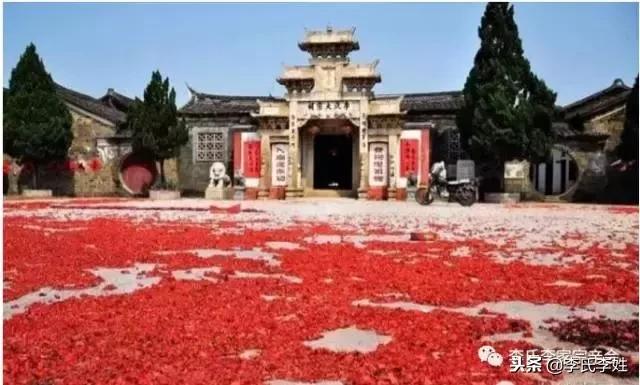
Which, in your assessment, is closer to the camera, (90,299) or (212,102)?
(90,299)

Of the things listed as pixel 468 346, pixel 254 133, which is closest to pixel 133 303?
pixel 468 346

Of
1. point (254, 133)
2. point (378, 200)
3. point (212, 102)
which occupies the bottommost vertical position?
point (378, 200)

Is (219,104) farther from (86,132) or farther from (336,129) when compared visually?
(336,129)

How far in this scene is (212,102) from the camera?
31641 millimetres

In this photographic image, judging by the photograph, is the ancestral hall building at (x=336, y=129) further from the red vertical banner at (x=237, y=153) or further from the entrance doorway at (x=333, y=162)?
the entrance doorway at (x=333, y=162)

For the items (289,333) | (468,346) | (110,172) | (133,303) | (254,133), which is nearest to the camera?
(468,346)

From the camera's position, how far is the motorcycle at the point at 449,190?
20.2 m

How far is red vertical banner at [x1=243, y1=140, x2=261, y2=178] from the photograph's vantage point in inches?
1056

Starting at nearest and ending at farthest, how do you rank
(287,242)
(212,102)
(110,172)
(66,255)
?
(66,255) < (287,242) < (110,172) < (212,102)

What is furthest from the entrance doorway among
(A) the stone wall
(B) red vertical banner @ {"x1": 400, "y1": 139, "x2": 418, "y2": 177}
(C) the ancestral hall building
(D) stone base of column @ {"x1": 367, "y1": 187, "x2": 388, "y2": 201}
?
(A) the stone wall

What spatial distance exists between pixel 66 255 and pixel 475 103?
20.0m

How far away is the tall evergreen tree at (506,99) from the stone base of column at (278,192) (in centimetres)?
825

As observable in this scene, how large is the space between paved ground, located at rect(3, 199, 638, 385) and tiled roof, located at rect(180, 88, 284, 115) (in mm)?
21101

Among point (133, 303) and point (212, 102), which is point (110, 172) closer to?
point (212, 102)
